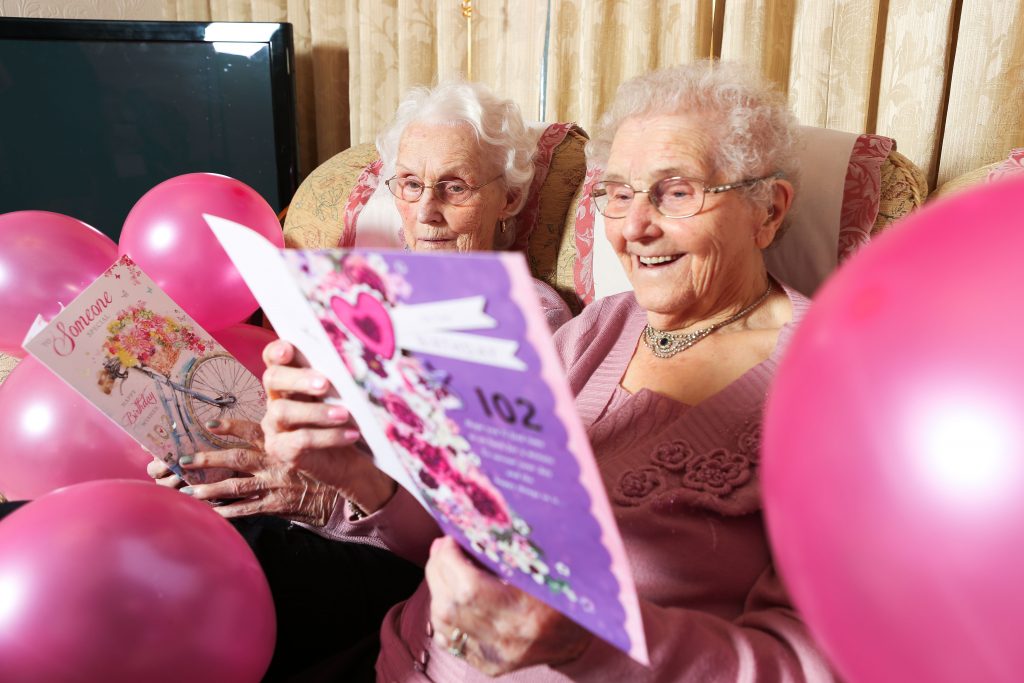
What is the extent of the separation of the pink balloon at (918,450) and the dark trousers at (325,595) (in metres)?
0.81

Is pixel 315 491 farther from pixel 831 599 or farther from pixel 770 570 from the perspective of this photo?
pixel 831 599

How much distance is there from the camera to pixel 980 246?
0.41 metres

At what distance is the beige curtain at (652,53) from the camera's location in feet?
5.73

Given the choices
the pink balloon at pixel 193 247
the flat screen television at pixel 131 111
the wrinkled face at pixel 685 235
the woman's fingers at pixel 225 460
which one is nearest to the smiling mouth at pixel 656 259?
the wrinkled face at pixel 685 235

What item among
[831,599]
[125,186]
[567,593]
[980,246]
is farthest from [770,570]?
[125,186]

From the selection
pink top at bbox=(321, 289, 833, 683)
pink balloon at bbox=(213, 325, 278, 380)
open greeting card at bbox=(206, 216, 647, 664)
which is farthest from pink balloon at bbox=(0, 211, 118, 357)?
open greeting card at bbox=(206, 216, 647, 664)

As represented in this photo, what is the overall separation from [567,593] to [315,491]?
2.07ft

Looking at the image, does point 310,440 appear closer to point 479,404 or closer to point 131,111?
point 479,404

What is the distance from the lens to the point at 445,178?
68.1 inches

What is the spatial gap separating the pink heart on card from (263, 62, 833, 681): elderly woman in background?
0.19 metres

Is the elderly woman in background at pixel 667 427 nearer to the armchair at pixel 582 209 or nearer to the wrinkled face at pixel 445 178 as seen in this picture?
the armchair at pixel 582 209

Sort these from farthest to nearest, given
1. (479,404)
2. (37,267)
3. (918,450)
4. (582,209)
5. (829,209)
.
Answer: (582,209) → (37,267) → (829,209) → (479,404) → (918,450)

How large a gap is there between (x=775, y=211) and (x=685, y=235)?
0.17 meters

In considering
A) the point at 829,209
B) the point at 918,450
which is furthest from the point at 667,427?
the point at 918,450
